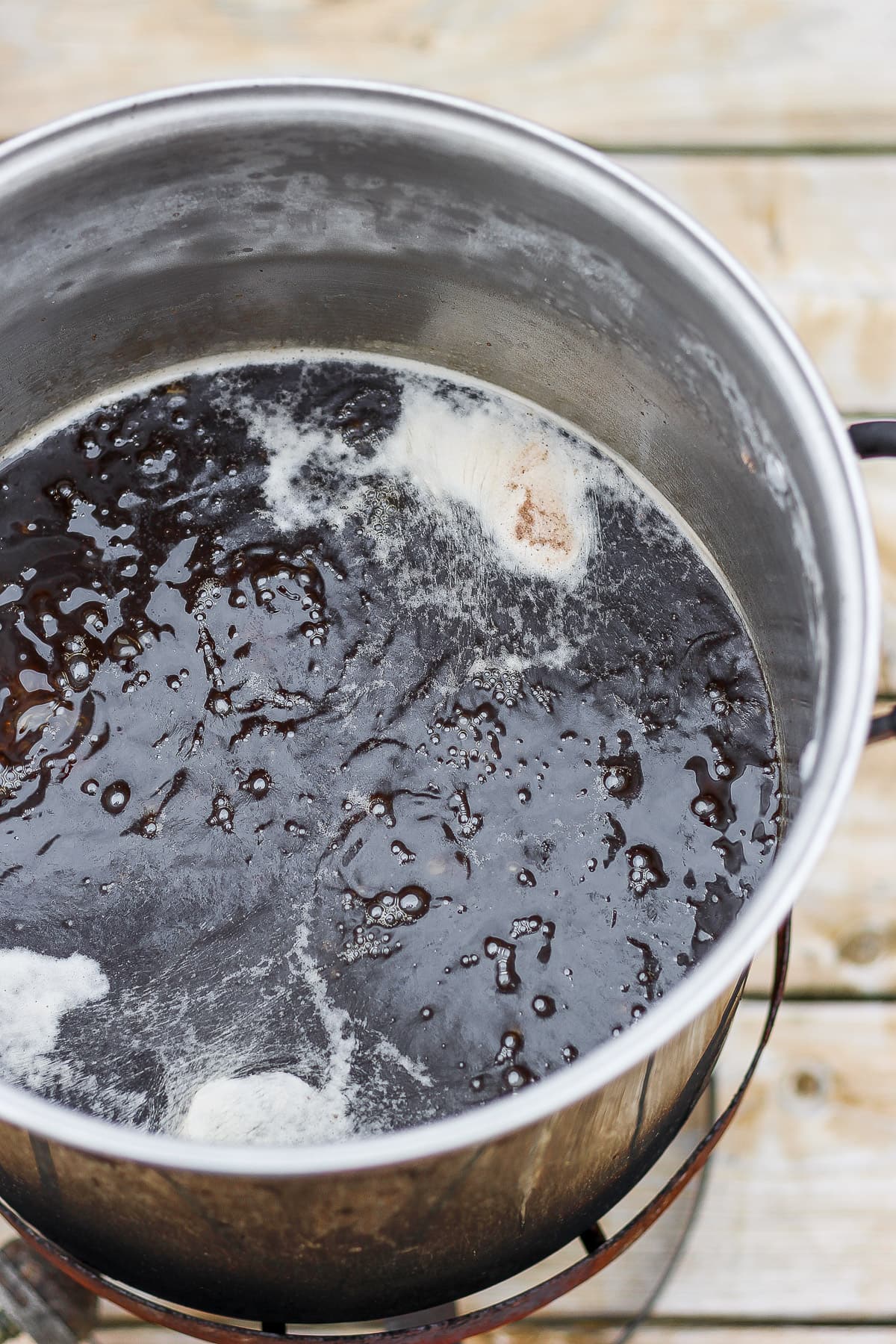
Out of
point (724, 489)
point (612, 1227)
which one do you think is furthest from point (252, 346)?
point (612, 1227)

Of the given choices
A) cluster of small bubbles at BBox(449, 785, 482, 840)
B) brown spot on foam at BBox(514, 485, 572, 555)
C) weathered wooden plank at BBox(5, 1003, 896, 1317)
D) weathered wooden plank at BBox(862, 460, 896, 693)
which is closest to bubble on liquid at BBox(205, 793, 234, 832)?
cluster of small bubbles at BBox(449, 785, 482, 840)

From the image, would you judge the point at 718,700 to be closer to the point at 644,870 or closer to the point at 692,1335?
the point at 644,870

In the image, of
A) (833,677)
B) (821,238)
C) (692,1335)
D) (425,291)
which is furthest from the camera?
(821,238)

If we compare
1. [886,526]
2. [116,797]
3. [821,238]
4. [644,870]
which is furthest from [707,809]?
[821,238]

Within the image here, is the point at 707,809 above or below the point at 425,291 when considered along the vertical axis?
below

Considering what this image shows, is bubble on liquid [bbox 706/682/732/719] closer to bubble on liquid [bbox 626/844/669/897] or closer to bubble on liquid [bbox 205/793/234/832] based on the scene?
bubble on liquid [bbox 626/844/669/897]

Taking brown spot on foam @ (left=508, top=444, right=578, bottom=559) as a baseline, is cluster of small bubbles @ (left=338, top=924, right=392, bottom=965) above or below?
below

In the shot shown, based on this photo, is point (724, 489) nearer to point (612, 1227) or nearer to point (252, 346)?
point (252, 346)

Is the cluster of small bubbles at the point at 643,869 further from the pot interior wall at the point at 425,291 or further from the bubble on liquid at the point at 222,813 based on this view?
the bubble on liquid at the point at 222,813
